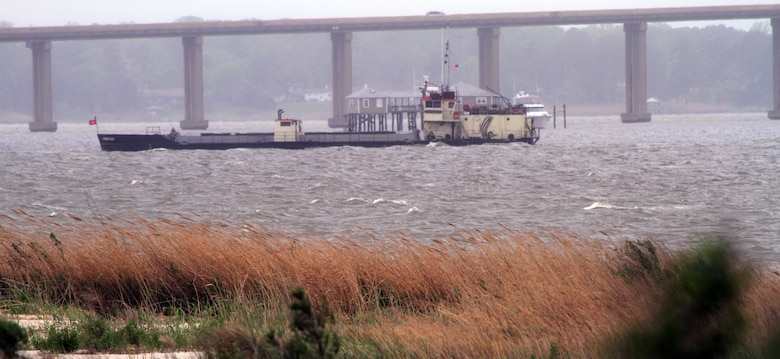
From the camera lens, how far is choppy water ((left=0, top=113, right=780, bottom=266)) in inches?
1195

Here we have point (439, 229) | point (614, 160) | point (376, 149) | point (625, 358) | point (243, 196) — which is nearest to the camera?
point (625, 358)

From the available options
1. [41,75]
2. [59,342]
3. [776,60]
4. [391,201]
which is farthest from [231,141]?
[776,60]

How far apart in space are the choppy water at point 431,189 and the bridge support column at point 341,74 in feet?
191

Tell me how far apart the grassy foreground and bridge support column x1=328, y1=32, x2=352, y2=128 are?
122 m

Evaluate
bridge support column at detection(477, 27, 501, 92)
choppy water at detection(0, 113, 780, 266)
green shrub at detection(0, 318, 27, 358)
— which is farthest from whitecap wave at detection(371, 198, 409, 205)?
bridge support column at detection(477, 27, 501, 92)

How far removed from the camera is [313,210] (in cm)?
3494

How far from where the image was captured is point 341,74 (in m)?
136

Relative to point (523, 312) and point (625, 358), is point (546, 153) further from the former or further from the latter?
point (625, 358)

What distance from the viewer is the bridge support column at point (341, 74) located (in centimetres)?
13625

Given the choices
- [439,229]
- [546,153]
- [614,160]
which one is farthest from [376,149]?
[439,229]

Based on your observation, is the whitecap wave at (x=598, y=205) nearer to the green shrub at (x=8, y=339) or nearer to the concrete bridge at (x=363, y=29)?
the green shrub at (x=8, y=339)

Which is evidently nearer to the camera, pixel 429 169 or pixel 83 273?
pixel 83 273

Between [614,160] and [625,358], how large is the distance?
199 ft

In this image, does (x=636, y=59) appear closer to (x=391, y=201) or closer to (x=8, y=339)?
(x=391, y=201)
